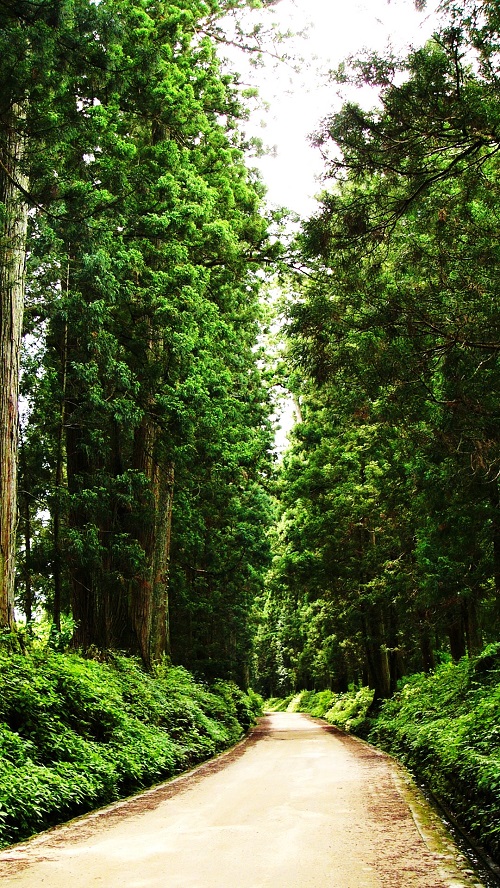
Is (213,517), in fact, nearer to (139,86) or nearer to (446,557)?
(446,557)

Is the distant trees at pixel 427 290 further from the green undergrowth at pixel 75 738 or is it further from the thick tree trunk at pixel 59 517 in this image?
the green undergrowth at pixel 75 738

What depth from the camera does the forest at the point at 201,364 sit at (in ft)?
28.0

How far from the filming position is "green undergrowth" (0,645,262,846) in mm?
7273

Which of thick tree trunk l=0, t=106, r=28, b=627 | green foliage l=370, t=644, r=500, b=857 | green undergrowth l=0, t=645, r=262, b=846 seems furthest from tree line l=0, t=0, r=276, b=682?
green foliage l=370, t=644, r=500, b=857

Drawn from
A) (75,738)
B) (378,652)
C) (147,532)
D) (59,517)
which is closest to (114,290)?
(59,517)

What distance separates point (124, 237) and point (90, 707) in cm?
859

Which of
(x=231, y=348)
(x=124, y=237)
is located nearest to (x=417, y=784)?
(x=124, y=237)

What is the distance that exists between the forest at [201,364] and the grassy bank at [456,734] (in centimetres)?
14

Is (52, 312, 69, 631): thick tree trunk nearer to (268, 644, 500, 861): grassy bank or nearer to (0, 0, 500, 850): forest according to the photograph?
(0, 0, 500, 850): forest

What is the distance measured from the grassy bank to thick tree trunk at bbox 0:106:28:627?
229 inches

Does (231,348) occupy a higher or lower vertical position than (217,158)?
lower

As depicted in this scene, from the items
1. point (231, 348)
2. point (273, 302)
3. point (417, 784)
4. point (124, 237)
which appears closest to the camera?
point (417, 784)

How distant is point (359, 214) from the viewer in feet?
29.6

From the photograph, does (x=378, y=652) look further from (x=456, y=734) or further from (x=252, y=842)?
(x=252, y=842)
